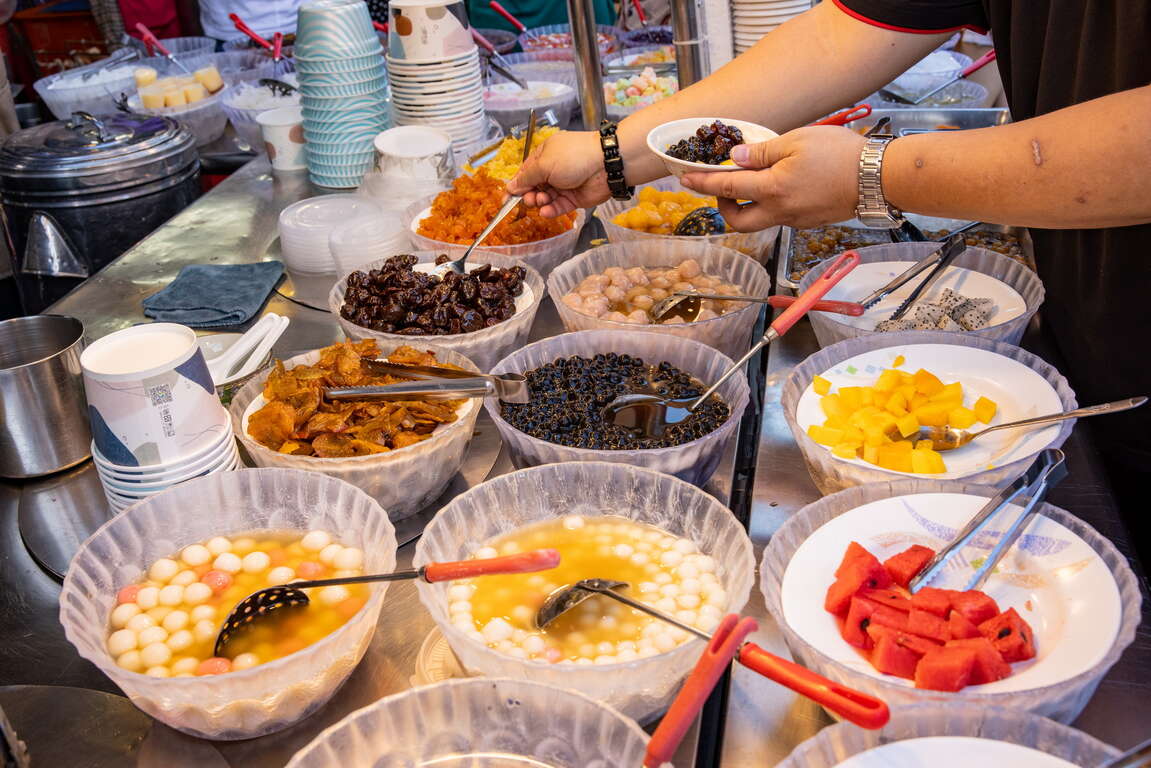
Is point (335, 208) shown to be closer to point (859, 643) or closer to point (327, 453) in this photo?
point (327, 453)

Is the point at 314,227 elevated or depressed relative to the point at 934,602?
elevated

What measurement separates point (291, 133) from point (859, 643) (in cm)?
306

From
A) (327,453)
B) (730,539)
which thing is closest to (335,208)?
(327,453)

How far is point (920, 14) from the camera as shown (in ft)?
7.23

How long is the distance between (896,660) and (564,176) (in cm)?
161

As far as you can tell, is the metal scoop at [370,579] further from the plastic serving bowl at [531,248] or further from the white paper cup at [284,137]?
the white paper cup at [284,137]

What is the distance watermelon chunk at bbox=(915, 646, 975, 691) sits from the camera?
3.82ft

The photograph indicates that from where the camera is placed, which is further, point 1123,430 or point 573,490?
point 1123,430

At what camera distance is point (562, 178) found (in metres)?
2.48

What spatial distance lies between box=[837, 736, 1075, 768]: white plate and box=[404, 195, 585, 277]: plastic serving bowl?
1674 mm

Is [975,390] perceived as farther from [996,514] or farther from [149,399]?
[149,399]

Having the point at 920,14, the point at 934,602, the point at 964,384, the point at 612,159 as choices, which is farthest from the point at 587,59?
the point at 934,602

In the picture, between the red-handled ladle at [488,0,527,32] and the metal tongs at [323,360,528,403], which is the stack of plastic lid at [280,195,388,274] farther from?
the red-handled ladle at [488,0,527,32]

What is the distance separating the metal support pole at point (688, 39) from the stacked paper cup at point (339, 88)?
108 centimetres
